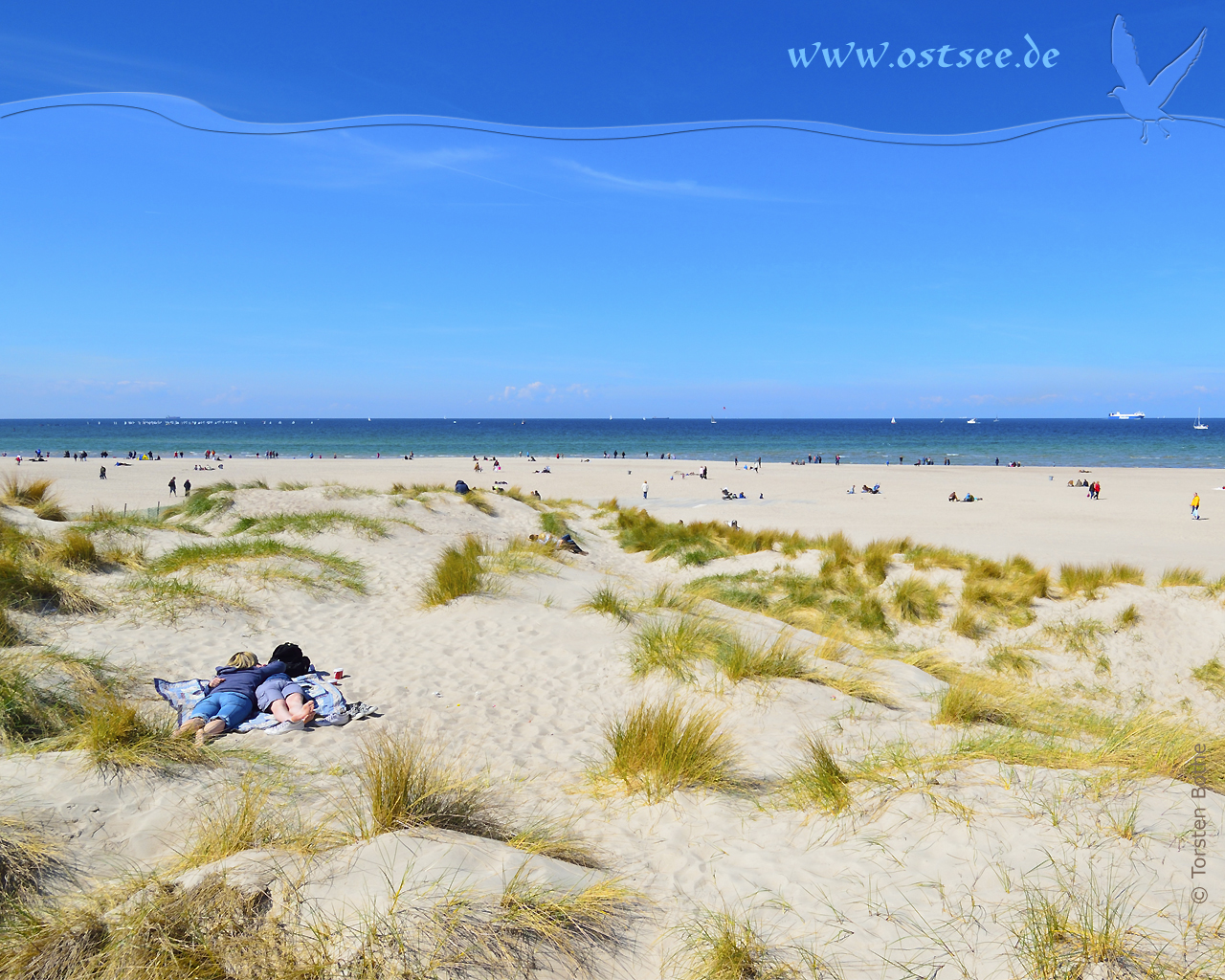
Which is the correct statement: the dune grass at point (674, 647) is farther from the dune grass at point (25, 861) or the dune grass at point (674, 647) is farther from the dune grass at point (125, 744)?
the dune grass at point (25, 861)

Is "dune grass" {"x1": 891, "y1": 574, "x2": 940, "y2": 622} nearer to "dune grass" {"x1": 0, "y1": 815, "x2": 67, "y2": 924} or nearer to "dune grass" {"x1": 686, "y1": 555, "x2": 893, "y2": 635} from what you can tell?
"dune grass" {"x1": 686, "y1": 555, "x2": 893, "y2": 635}

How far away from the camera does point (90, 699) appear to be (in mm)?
5094

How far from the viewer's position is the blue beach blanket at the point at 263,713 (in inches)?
215

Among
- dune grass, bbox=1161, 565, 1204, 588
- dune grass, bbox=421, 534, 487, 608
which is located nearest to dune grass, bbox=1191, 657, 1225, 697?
dune grass, bbox=1161, 565, 1204, 588

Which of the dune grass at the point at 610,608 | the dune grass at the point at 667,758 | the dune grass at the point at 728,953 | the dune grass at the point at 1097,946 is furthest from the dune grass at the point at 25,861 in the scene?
the dune grass at the point at 610,608

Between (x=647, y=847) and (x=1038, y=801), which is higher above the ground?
(x=1038, y=801)

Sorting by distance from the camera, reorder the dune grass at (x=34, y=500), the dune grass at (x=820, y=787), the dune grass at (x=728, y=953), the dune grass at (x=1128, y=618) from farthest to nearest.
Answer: the dune grass at (x=34, y=500)
the dune grass at (x=1128, y=618)
the dune grass at (x=820, y=787)
the dune grass at (x=728, y=953)

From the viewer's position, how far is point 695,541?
56.8ft

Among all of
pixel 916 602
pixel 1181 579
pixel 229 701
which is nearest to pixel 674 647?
pixel 229 701

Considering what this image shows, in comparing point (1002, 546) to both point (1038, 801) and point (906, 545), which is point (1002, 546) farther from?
point (1038, 801)

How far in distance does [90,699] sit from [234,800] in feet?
7.05

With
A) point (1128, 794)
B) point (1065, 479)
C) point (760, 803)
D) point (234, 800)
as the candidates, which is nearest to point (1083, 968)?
point (1128, 794)

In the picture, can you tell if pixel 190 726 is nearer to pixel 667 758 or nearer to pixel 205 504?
pixel 667 758

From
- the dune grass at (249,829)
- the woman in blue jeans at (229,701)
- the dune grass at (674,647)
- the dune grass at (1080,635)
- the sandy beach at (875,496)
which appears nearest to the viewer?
the dune grass at (249,829)
